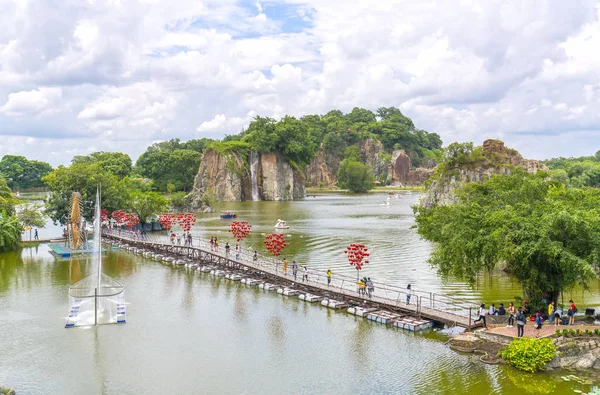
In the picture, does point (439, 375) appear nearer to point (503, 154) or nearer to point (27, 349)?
point (27, 349)

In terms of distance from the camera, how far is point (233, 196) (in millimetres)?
140750

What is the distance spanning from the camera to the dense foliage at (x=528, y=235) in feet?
89.5

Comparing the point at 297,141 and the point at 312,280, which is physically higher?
the point at 297,141

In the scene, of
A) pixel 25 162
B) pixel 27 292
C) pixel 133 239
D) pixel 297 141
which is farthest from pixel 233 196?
pixel 27 292

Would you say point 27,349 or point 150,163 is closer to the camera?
point 27,349

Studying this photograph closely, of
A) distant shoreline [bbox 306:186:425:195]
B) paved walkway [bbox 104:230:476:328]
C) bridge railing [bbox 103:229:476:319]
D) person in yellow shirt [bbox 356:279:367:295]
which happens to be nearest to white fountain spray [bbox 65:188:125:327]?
paved walkway [bbox 104:230:476:328]

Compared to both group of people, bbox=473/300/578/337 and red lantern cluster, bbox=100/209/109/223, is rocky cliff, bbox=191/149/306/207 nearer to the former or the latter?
red lantern cluster, bbox=100/209/109/223

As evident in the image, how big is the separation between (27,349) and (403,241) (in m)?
43.5

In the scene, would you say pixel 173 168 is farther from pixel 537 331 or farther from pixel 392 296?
pixel 537 331

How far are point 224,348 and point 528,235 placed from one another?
52.5ft

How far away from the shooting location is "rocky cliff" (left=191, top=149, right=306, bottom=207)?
140m

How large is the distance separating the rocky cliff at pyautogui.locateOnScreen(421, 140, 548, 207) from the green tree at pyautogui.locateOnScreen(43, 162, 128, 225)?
44083 millimetres

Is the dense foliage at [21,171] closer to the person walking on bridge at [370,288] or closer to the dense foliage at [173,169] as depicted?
the dense foliage at [173,169]

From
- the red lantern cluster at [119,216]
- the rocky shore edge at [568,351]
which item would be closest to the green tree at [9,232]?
the red lantern cluster at [119,216]
